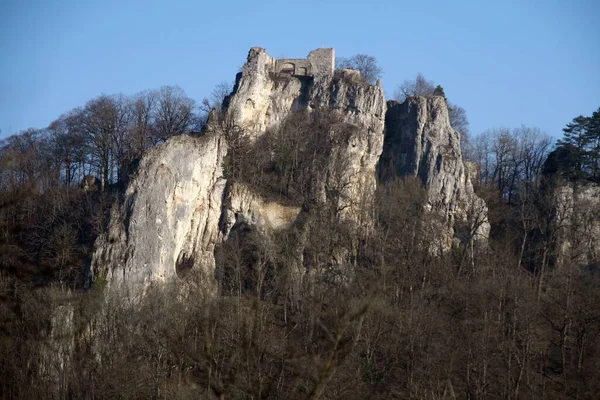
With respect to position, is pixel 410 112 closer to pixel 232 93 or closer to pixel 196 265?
pixel 232 93

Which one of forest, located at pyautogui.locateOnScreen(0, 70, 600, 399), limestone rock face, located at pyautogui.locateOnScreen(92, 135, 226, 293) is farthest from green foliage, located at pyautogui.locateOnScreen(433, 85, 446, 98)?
limestone rock face, located at pyautogui.locateOnScreen(92, 135, 226, 293)

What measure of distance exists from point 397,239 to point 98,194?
37.7 ft

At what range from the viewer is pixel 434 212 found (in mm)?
39250

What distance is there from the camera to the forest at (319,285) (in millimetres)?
25562

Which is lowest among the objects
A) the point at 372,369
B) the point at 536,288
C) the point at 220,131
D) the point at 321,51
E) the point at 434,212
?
the point at 372,369

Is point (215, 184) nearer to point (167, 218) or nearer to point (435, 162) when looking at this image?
point (167, 218)

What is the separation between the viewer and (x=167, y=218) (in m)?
35.0

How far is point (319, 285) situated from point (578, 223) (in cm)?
1152

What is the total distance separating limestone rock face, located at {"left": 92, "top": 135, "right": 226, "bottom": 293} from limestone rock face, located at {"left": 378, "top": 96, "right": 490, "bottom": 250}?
7.81 metres

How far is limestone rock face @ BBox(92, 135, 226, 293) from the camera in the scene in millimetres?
33469

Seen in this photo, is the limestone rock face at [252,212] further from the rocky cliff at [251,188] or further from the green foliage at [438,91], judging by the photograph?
the green foliage at [438,91]

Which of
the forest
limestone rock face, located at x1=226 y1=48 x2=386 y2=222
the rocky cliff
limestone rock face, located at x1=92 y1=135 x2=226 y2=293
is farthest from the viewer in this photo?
limestone rock face, located at x1=226 y1=48 x2=386 y2=222

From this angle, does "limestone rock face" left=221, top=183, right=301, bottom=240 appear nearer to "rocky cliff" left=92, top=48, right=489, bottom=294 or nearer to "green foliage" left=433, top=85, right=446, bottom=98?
"rocky cliff" left=92, top=48, right=489, bottom=294

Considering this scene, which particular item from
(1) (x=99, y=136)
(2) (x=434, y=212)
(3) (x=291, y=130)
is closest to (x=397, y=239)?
(2) (x=434, y=212)
